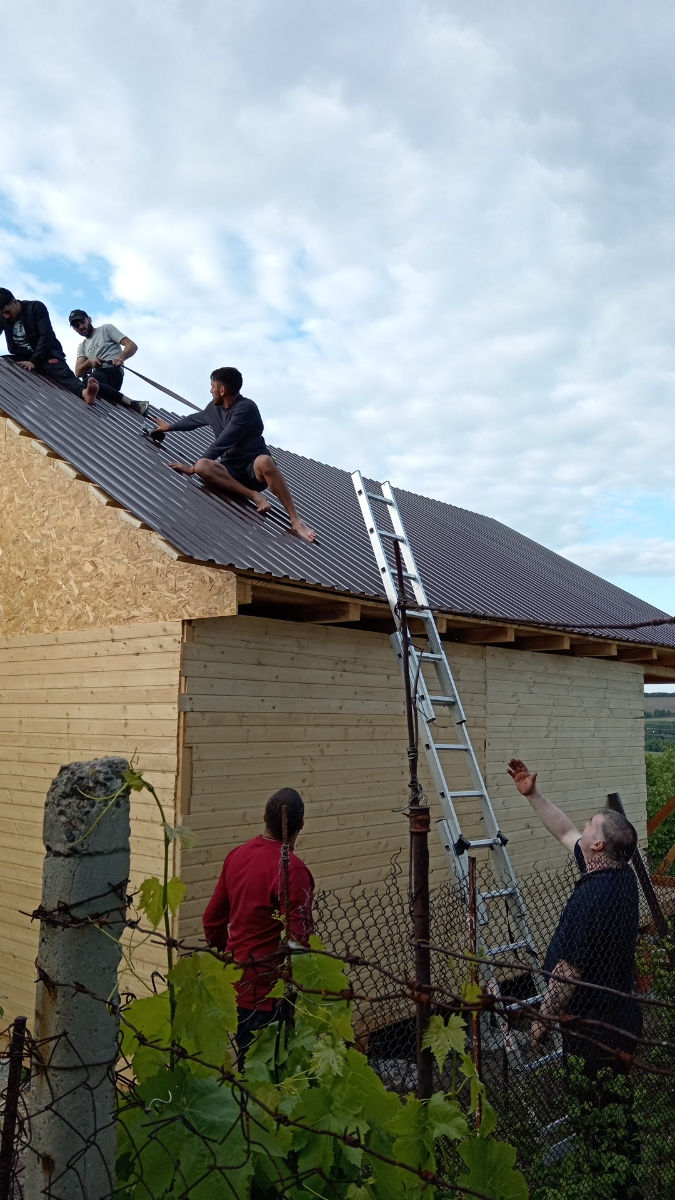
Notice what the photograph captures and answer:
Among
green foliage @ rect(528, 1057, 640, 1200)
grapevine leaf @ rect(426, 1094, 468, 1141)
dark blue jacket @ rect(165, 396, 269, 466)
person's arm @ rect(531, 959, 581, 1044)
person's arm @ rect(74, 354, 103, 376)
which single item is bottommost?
green foliage @ rect(528, 1057, 640, 1200)

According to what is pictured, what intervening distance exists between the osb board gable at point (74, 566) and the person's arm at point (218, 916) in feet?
7.27

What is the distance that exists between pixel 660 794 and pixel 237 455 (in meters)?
13.4

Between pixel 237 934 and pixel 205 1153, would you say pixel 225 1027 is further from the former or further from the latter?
pixel 237 934

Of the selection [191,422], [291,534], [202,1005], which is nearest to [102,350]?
[191,422]

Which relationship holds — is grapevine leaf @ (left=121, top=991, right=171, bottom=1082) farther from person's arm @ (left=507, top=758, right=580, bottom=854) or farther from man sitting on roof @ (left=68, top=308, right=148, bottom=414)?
man sitting on roof @ (left=68, top=308, right=148, bottom=414)

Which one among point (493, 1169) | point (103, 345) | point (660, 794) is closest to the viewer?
point (493, 1169)

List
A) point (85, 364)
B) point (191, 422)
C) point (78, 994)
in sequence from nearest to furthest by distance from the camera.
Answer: point (78, 994) < point (191, 422) < point (85, 364)

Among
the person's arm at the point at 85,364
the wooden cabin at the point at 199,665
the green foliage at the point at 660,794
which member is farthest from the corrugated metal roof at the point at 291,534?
the green foliage at the point at 660,794

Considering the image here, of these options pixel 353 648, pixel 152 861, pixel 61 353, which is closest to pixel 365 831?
pixel 353 648

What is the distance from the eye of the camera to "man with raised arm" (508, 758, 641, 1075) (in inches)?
156

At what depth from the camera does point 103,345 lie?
11727 mm

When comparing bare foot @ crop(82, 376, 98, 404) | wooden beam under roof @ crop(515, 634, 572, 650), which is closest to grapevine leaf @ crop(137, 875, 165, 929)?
wooden beam under roof @ crop(515, 634, 572, 650)

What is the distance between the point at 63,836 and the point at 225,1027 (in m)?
0.66

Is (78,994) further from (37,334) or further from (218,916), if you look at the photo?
(37,334)
